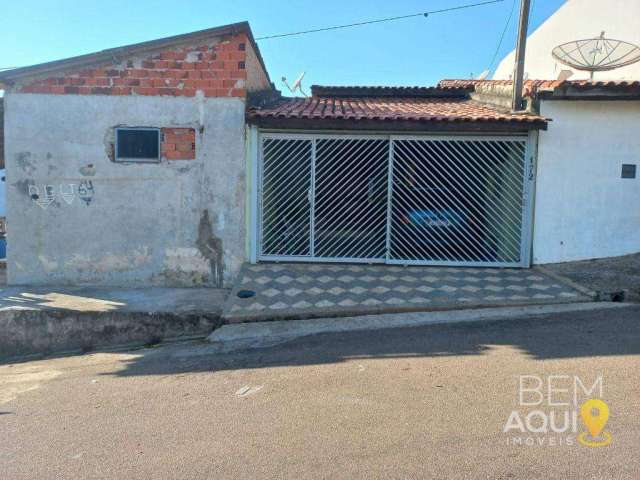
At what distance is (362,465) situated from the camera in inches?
118

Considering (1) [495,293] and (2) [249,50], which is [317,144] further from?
(1) [495,293]

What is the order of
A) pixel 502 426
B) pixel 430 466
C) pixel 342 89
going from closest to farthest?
pixel 430 466, pixel 502 426, pixel 342 89

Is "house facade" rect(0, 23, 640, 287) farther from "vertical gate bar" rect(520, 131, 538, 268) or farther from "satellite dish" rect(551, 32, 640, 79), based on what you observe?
"satellite dish" rect(551, 32, 640, 79)

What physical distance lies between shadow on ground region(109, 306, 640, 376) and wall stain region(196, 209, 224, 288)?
203 cm

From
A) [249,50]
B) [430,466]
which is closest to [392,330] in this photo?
[430,466]

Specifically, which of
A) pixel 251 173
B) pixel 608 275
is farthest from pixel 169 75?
pixel 608 275

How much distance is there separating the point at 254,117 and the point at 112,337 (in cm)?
380

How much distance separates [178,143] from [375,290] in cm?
373

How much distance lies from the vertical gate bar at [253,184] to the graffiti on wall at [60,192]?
2428mm

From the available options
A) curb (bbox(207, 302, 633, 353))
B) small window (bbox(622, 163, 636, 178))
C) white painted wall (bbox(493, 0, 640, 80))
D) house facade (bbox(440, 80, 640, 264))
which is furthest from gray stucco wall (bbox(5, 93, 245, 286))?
white painted wall (bbox(493, 0, 640, 80))

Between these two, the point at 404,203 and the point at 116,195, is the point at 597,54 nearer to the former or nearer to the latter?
the point at 404,203

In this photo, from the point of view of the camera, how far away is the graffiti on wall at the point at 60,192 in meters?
7.73

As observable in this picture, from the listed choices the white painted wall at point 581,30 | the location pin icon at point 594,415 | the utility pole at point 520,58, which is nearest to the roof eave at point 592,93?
the utility pole at point 520,58

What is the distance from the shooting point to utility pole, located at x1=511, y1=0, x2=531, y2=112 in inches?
337
